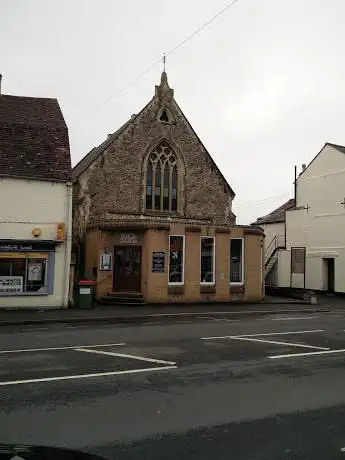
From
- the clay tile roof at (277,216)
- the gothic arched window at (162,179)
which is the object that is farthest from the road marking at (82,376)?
the clay tile roof at (277,216)

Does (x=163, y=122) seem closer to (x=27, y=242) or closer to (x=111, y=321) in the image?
(x=27, y=242)

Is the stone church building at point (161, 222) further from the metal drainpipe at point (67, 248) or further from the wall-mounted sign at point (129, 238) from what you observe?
the metal drainpipe at point (67, 248)

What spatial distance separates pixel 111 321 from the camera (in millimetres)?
17031

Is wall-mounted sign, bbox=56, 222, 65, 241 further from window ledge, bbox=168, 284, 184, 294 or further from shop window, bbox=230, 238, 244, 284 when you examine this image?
shop window, bbox=230, 238, 244, 284

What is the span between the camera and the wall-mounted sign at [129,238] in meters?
22.9

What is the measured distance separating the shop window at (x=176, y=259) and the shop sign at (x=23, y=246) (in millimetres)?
5893

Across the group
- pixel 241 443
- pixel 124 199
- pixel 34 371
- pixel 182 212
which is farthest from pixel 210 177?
pixel 241 443

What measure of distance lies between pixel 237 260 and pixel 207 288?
2382 mm

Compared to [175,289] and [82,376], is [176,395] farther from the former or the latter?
[175,289]

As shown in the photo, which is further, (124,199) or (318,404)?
(124,199)

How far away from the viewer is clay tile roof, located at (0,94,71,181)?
20406mm

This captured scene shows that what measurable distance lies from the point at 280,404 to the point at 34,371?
4265 millimetres

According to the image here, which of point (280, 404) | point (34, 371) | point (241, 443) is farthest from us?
point (34, 371)

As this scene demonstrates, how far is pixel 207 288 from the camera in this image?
23.6 meters
